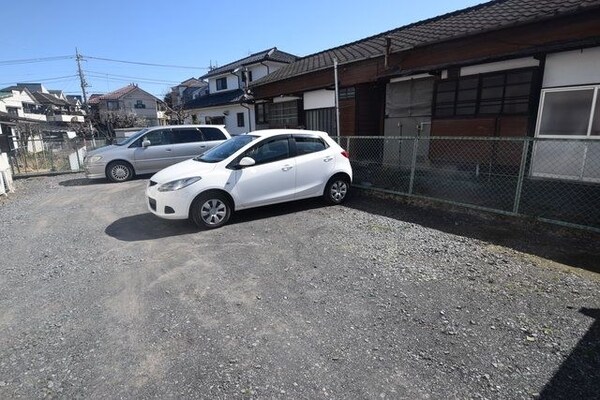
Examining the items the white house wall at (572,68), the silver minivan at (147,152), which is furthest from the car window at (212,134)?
the white house wall at (572,68)

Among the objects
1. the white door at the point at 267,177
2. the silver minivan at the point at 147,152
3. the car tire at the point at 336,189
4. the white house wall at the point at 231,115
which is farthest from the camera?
the white house wall at the point at 231,115

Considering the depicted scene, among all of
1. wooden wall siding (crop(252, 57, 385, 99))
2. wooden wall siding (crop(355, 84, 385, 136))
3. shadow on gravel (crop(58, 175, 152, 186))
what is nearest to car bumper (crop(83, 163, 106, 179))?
shadow on gravel (crop(58, 175, 152, 186))

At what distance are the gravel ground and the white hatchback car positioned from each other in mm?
468

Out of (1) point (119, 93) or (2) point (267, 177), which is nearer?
(2) point (267, 177)

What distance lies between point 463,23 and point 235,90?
19.3 m

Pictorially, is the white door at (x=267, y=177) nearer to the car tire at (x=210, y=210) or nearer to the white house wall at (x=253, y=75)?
the car tire at (x=210, y=210)

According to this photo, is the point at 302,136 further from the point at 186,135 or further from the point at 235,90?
the point at 235,90

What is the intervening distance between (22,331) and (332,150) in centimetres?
528

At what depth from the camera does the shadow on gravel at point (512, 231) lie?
13.7 feet

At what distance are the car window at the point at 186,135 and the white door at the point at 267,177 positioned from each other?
5.79 metres

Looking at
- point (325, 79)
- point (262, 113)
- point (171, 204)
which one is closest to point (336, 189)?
point (171, 204)

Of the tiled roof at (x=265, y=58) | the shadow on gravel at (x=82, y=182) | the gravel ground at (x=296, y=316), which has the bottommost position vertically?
the gravel ground at (x=296, y=316)

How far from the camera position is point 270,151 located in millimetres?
5836

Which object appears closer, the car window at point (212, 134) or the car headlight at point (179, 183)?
the car headlight at point (179, 183)
